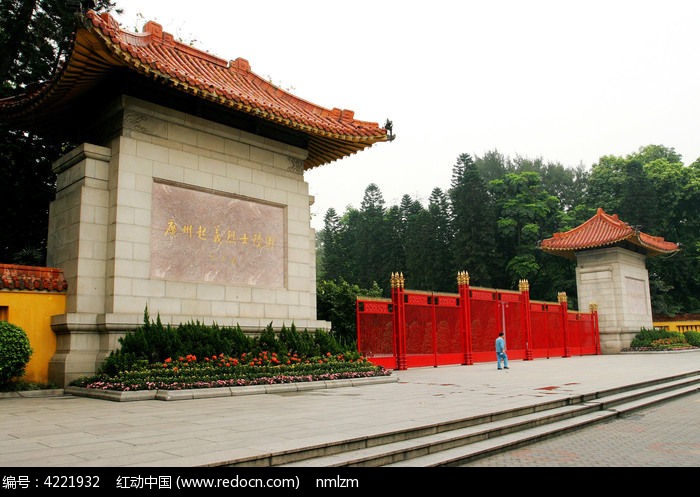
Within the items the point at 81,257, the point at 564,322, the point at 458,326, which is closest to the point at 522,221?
the point at 564,322

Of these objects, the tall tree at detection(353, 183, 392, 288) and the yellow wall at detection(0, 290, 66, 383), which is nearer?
the yellow wall at detection(0, 290, 66, 383)

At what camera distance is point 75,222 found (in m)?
9.73

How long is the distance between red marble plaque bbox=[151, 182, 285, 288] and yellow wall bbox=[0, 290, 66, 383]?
5.79ft

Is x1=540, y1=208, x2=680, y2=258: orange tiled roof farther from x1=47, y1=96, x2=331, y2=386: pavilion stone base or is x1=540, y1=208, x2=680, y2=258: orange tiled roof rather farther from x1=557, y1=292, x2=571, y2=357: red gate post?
x1=47, y1=96, x2=331, y2=386: pavilion stone base

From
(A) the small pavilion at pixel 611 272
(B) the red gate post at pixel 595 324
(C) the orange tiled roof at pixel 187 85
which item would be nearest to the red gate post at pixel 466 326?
(C) the orange tiled roof at pixel 187 85

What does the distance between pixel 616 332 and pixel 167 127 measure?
21.9 metres

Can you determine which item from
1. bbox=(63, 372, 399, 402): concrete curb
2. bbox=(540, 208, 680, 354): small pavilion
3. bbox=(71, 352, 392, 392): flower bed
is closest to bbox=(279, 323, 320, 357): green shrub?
bbox=(71, 352, 392, 392): flower bed

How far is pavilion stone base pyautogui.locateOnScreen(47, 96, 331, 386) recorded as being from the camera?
9469 millimetres

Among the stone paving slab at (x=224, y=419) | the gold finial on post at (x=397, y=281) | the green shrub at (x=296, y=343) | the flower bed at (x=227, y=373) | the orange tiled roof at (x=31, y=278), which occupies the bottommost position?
the stone paving slab at (x=224, y=419)

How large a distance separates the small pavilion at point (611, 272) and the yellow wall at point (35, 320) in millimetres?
22220

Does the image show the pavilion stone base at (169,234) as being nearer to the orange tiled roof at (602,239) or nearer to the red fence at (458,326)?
the red fence at (458,326)

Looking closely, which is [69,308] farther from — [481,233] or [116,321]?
[481,233]

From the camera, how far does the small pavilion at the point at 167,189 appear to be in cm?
937
